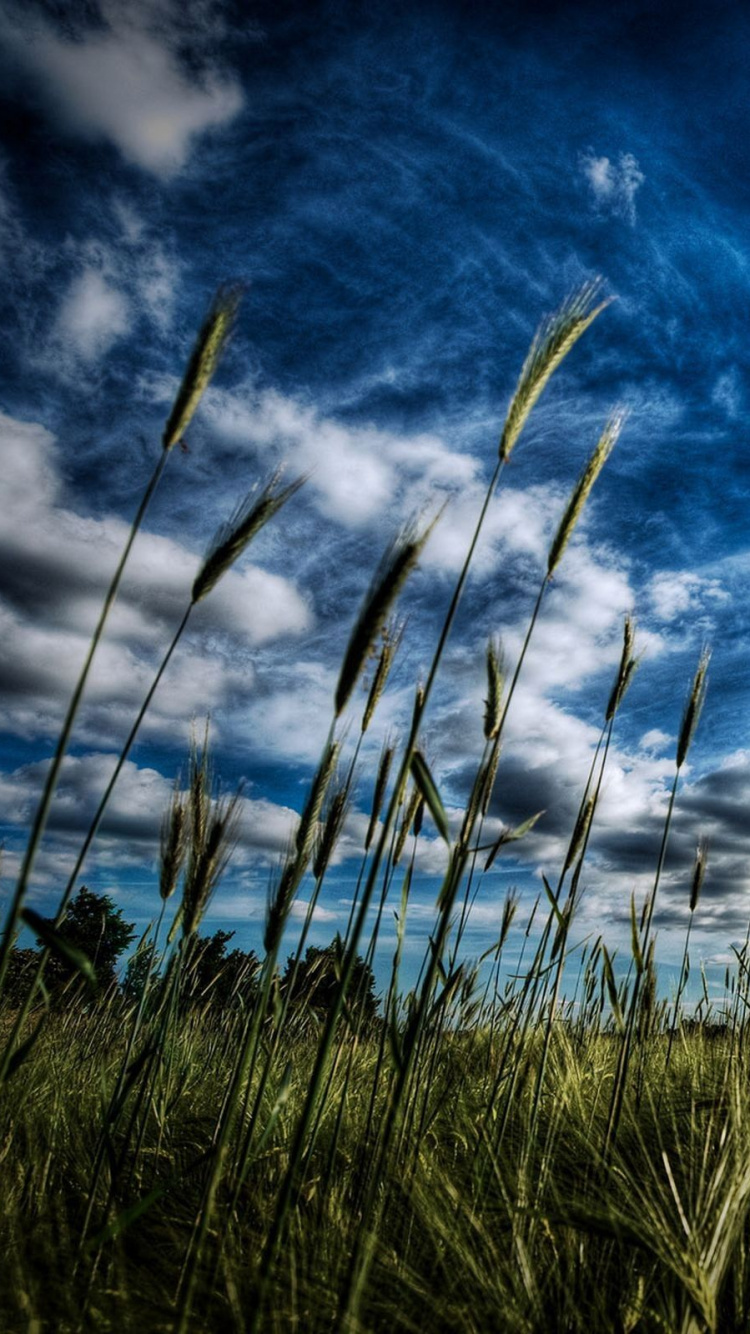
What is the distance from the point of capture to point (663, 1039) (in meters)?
5.43

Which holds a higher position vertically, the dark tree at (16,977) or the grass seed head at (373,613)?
the grass seed head at (373,613)

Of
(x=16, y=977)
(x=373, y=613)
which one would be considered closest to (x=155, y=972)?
(x=16, y=977)

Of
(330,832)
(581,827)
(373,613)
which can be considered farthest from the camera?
(581,827)

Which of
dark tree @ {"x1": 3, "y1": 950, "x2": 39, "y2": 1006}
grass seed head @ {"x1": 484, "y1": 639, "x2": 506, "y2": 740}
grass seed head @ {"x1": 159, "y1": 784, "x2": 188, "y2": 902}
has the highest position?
grass seed head @ {"x1": 484, "y1": 639, "x2": 506, "y2": 740}

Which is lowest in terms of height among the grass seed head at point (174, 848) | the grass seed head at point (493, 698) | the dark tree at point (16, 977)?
the dark tree at point (16, 977)

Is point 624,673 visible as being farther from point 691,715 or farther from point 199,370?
point 199,370

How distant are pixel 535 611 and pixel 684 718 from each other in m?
1.19

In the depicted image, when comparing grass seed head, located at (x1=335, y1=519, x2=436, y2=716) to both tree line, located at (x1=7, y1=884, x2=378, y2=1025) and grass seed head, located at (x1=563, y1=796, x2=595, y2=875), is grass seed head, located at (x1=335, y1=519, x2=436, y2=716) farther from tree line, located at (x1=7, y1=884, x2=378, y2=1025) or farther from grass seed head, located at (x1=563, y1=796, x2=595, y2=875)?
grass seed head, located at (x1=563, y1=796, x2=595, y2=875)

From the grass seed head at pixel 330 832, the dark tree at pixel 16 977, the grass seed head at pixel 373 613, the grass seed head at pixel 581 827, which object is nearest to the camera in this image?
the grass seed head at pixel 373 613

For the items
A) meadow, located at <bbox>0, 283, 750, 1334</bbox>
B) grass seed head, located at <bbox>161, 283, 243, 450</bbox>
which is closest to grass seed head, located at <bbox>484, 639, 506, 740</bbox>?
meadow, located at <bbox>0, 283, 750, 1334</bbox>

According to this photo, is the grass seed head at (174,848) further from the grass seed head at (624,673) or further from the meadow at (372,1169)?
the grass seed head at (624,673)

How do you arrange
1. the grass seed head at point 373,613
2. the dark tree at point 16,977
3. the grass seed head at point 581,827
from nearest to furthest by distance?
the grass seed head at point 373,613 < the grass seed head at point 581,827 < the dark tree at point 16,977

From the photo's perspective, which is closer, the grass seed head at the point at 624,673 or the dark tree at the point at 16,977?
the grass seed head at the point at 624,673

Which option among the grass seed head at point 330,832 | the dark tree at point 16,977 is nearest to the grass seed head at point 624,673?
the grass seed head at point 330,832
